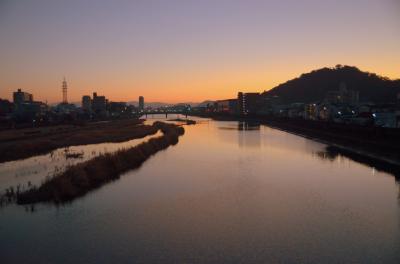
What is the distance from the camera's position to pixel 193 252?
1151cm

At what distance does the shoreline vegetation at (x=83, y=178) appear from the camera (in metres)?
17.4

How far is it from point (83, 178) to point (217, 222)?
30.0 ft

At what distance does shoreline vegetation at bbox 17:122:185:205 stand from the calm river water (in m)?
0.76

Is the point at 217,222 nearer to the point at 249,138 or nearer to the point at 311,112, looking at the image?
the point at 249,138

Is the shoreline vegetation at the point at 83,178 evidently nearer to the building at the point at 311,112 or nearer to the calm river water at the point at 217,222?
the calm river water at the point at 217,222

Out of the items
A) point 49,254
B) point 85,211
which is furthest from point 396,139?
point 49,254

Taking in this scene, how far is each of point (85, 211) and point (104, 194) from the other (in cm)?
318

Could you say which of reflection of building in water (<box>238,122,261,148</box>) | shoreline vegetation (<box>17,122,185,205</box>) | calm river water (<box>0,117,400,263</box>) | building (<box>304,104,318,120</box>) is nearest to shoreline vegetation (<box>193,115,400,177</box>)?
calm river water (<box>0,117,400,263</box>)

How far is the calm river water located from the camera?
11398 millimetres

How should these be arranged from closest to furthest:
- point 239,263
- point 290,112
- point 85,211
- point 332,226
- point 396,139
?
point 239,263 < point 332,226 < point 85,211 < point 396,139 < point 290,112

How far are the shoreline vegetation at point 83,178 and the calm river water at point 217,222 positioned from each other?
30.0 inches

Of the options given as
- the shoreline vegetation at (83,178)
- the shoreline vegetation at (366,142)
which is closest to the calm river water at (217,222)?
the shoreline vegetation at (83,178)

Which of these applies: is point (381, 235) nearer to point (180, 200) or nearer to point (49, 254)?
point (180, 200)

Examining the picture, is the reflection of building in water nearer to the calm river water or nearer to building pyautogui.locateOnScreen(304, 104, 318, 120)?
the calm river water
